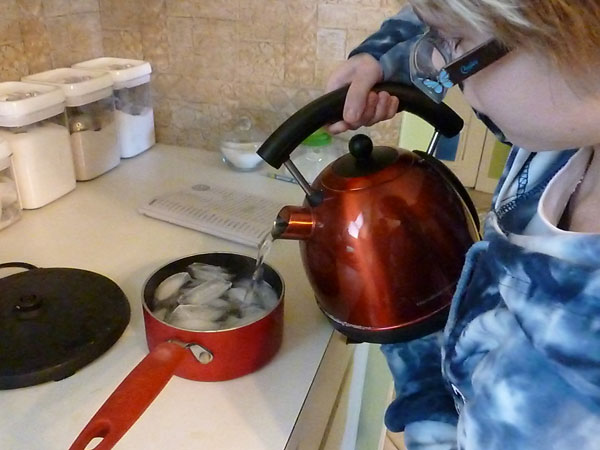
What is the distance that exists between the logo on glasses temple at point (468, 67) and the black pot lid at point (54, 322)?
49 cm

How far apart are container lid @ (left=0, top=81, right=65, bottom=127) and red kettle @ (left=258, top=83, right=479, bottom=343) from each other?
0.51m

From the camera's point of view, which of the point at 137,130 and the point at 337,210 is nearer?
the point at 337,210

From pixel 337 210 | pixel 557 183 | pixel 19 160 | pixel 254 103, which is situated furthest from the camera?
pixel 254 103

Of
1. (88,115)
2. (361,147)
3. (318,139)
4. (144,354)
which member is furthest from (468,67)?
(88,115)

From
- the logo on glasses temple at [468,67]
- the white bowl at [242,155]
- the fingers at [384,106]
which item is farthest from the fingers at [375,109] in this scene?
the white bowl at [242,155]

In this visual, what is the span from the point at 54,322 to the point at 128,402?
0.84 feet

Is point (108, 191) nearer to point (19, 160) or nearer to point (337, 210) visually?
point (19, 160)

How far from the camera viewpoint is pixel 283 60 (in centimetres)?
116

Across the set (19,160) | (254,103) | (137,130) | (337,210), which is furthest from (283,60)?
(337,210)

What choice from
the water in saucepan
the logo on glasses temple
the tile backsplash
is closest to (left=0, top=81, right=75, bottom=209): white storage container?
the tile backsplash

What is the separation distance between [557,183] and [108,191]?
82cm

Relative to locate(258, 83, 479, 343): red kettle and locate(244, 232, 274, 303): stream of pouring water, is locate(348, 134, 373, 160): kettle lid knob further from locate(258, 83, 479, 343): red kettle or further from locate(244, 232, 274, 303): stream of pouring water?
locate(244, 232, 274, 303): stream of pouring water

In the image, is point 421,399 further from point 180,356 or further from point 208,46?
point 208,46

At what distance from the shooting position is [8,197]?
920mm
